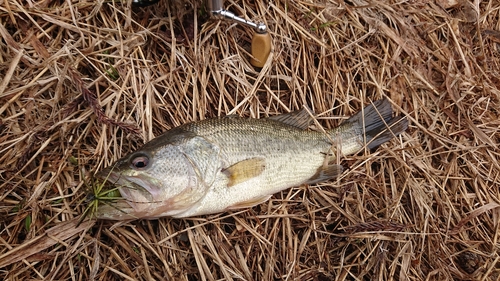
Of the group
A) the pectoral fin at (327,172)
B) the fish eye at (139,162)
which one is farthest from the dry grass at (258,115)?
the fish eye at (139,162)

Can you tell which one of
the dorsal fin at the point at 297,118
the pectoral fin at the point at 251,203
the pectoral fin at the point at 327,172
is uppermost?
the dorsal fin at the point at 297,118

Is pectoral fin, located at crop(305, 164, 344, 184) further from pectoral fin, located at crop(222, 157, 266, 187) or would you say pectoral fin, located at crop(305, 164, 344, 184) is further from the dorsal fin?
pectoral fin, located at crop(222, 157, 266, 187)

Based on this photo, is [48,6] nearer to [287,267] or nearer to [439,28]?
[287,267]

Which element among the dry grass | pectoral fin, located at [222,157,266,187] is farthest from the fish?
the dry grass

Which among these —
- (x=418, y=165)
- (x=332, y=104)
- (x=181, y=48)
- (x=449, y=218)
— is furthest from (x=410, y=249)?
(x=181, y=48)

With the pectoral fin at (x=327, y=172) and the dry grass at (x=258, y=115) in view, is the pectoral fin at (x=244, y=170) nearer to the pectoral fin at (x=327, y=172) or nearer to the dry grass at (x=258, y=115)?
the dry grass at (x=258, y=115)

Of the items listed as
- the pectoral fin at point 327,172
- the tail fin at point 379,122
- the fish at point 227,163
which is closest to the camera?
the fish at point 227,163

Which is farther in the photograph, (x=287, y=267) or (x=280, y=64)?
(x=280, y=64)

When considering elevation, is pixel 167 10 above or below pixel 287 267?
above

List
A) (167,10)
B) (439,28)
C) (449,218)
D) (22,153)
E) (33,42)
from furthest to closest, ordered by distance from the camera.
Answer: (439,28), (449,218), (167,10), (33,42), (22,153)
